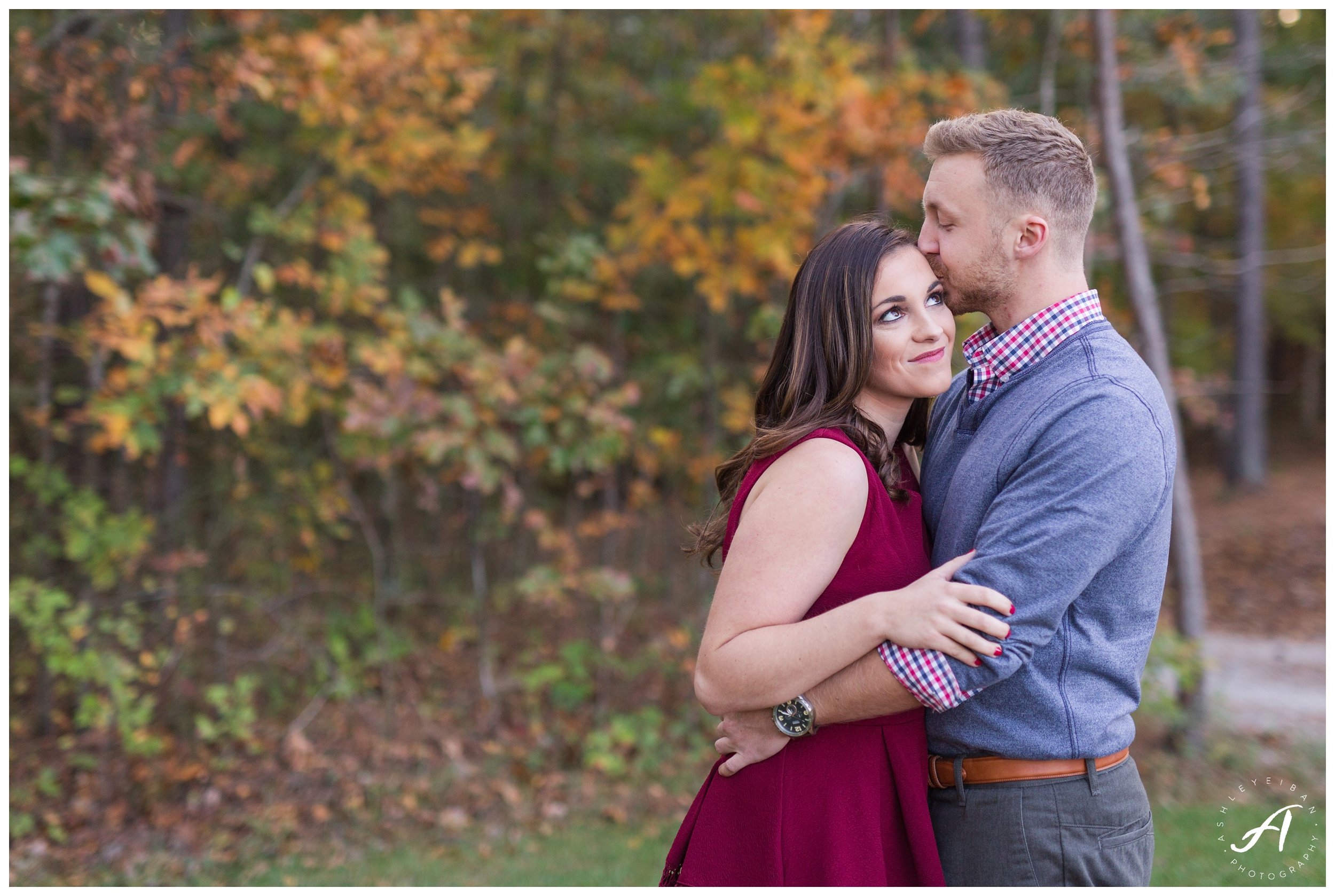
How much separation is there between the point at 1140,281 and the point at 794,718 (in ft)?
20.6

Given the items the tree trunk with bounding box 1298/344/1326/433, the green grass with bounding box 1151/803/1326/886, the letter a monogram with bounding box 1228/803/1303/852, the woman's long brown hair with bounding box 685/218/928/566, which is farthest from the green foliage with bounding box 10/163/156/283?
the tree trunk with bounding box 1298/344/1326/433

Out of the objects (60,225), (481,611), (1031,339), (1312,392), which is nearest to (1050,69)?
(481,611)

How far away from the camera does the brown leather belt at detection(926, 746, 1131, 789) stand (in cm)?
199

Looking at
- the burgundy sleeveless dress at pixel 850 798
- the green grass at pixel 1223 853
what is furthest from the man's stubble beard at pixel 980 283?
the green grass at pixel 1223 853

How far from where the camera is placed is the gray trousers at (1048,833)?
77.7 inches

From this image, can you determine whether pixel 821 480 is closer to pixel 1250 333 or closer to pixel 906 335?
pixel 906 335

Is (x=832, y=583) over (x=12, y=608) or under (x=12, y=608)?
over

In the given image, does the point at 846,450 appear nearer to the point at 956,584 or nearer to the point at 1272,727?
the point at 956,584

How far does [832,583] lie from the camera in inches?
81.0

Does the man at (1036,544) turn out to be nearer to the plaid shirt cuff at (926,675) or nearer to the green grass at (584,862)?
the plaid shirt cuff at (926,675)

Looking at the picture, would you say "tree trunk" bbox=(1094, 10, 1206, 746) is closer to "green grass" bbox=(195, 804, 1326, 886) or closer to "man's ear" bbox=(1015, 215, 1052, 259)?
"green grass" bbox=(195, 804, 1326, 886)

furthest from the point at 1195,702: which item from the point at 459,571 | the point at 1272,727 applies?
the point at 459,571

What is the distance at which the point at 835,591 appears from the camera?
2.05 meters

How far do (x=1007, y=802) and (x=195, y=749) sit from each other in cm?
614
